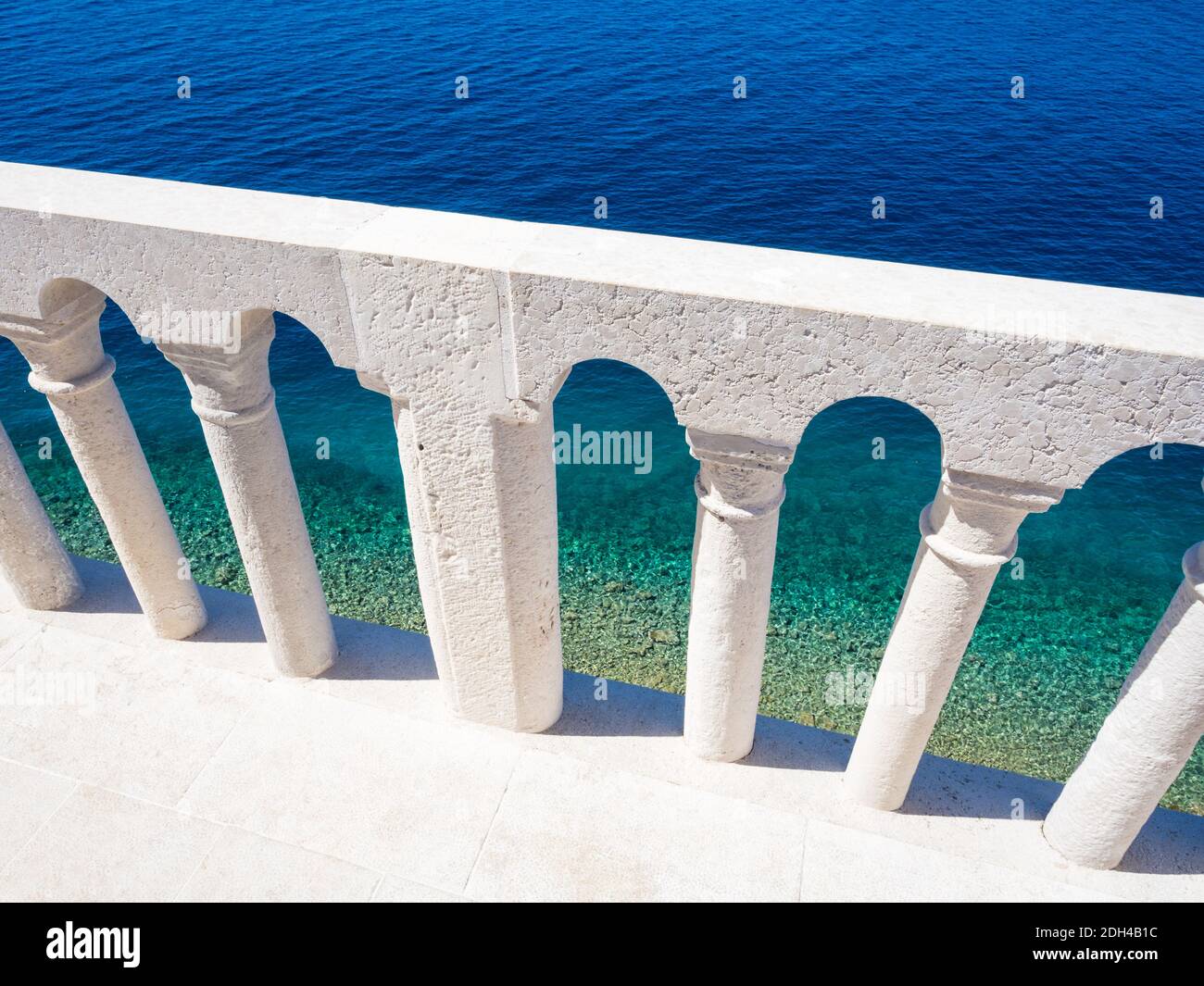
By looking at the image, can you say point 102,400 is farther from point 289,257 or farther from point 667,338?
point 667,338

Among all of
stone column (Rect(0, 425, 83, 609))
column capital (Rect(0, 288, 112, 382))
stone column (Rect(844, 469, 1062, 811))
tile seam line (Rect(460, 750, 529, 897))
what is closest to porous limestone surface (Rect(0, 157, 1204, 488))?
stone column (Rect(844, 469, 1062, 811))

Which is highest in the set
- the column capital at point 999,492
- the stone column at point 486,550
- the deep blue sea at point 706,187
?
the column capital at point 999,492

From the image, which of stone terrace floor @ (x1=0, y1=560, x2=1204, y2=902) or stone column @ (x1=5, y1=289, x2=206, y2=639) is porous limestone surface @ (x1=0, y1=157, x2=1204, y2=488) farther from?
stone terrace floor @ (x1=0, y1=560, x2=1204, y2=902)

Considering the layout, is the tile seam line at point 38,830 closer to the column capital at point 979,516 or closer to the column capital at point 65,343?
the column capital at point 65,343

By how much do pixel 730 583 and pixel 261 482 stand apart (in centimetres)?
471

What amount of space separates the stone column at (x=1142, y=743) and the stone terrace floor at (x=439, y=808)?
21.0 inches

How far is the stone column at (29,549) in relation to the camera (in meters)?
10.2

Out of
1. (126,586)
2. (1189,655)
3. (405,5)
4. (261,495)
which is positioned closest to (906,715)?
(1189,655)

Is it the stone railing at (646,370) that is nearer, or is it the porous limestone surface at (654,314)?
the porous limestone surface at (654,314)

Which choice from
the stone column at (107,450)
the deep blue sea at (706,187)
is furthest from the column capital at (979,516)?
the deep blue sea at (706,187)

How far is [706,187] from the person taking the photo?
34375 millimetres

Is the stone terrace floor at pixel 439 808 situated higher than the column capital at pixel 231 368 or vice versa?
the column capital at pixel 231 368

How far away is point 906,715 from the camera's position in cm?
839

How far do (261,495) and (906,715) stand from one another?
21.8ft
